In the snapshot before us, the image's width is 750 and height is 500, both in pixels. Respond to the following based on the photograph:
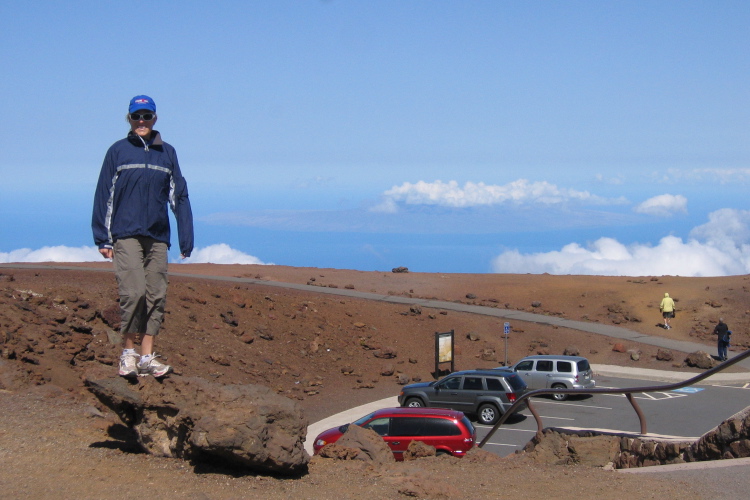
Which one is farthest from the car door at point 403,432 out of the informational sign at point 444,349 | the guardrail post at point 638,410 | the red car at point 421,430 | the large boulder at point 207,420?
the informational sign at point 444,349

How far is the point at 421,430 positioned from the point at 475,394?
6334 mm

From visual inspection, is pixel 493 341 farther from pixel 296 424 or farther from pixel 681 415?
pixel 296 424

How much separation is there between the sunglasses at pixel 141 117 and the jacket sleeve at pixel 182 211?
0.42 meters

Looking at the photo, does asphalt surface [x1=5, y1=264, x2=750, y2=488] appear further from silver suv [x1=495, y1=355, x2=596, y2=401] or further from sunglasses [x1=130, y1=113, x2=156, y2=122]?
sunglasses [x1=130, y1=113, x2=156, y2=122]

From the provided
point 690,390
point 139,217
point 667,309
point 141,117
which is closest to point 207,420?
point 139,217

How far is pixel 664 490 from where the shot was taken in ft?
21.2

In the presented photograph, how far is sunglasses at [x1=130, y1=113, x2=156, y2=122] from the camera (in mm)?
6641

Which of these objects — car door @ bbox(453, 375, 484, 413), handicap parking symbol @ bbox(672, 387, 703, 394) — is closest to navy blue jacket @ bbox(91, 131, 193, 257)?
car door @ bbox(453, 375, 484, 413)

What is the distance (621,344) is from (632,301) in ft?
26.2

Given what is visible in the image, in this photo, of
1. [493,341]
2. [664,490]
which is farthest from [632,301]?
[664,490]

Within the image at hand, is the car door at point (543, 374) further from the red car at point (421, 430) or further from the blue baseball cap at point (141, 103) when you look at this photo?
the blue baseball cap at point (141, 103)

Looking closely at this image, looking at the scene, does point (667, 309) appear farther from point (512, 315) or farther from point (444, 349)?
point (444, 349)

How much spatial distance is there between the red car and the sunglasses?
7.89 metres

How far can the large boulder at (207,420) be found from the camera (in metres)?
6.31
